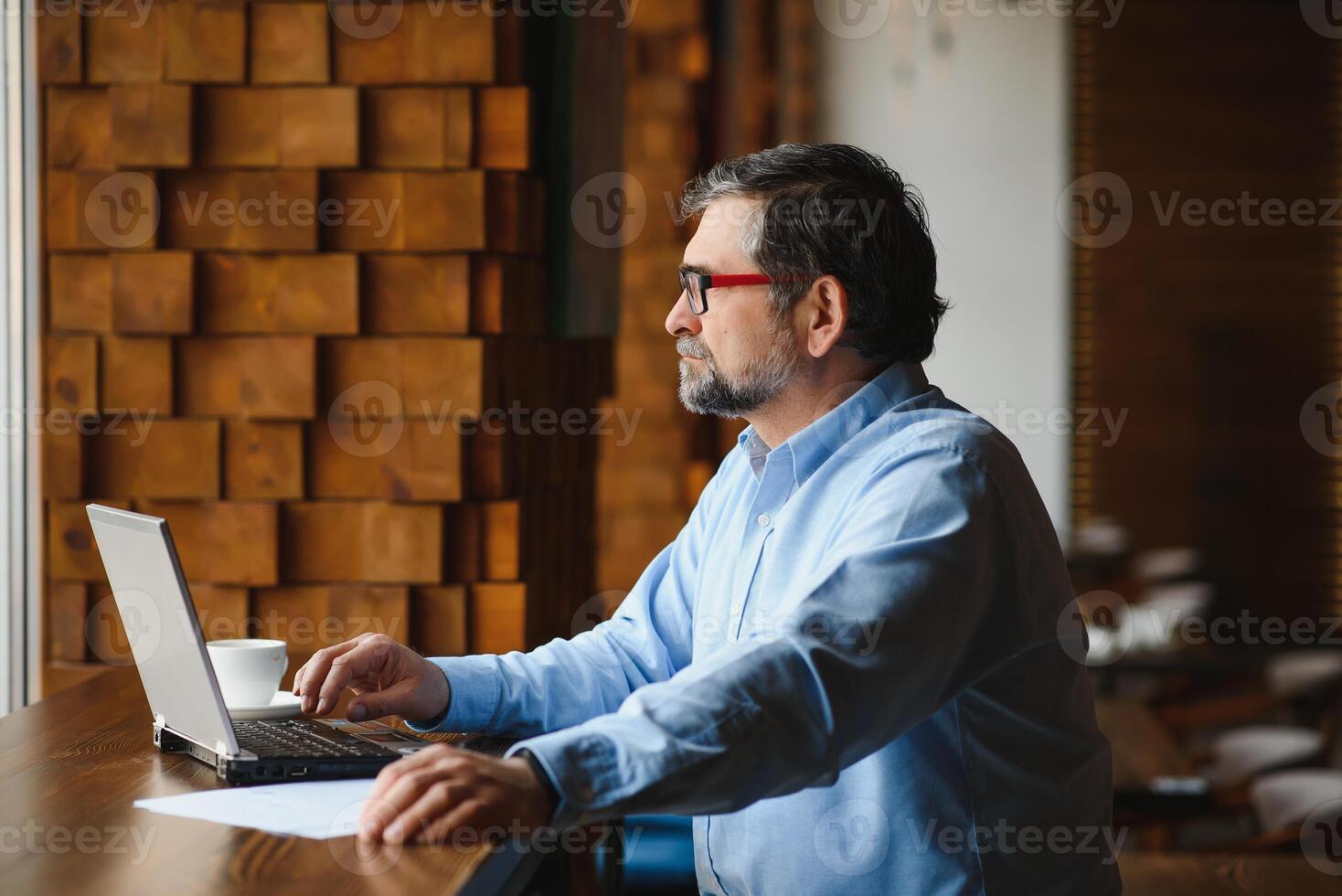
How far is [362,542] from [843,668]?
146cm

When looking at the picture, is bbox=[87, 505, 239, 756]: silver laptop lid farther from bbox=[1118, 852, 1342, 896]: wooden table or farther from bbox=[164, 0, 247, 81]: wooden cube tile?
bbox=[1118, 852, 1342, 896]: wooden table

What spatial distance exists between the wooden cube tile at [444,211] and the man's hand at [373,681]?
987 millimetres

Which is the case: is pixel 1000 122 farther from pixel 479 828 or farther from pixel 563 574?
pixel 479 828

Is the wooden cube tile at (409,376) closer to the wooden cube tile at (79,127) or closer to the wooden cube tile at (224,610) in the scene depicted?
the wooden cube tile at (224,610)

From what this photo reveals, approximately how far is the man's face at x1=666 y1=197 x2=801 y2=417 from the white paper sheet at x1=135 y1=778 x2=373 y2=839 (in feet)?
2.22

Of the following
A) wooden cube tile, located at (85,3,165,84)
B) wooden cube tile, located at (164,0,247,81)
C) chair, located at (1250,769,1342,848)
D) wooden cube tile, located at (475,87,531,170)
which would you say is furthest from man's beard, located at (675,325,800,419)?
chair, located at (1250,769,1342,848)

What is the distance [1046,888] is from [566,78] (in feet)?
5.93

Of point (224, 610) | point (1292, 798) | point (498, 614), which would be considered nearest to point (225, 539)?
point (224, 610)

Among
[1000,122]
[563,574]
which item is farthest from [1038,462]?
[563,574]

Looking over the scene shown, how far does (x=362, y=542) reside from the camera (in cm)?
247

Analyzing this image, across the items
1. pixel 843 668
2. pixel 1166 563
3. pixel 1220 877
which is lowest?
pixel 1166 563

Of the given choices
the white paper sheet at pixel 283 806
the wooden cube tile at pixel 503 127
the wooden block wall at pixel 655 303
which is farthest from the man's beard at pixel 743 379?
the wooden block wall at pixel 655 303

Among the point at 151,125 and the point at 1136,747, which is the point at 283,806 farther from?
the point at 1136,747

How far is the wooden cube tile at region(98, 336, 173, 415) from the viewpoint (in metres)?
2.45
